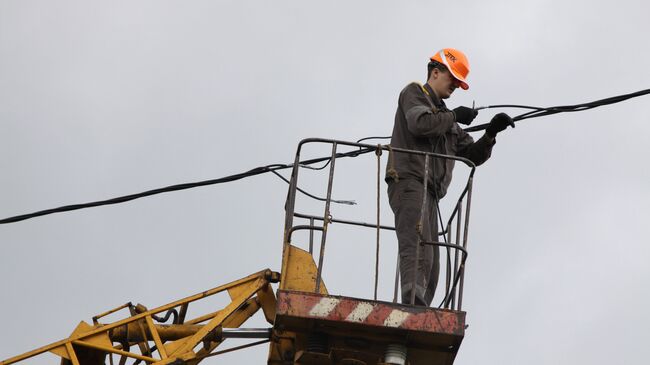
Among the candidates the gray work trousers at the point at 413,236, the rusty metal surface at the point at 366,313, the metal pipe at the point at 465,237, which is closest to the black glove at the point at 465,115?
the gray work trousers at the point at 413,236

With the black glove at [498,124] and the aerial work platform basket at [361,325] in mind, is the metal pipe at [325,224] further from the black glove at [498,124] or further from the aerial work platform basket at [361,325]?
the black glove at [498,124]

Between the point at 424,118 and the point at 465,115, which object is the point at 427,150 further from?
the point at 465,115

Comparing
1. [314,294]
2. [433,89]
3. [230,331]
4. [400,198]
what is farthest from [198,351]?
[433,89]

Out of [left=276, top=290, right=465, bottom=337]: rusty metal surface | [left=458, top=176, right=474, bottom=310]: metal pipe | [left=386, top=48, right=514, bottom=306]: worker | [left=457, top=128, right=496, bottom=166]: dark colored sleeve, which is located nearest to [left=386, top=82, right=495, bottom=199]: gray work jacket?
[left=386, top=48, right=514, bottom=306]: worker

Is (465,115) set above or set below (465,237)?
above

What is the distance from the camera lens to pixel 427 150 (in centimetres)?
1161

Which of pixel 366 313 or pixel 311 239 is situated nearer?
pixel 366 313

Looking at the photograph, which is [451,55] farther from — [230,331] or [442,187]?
[230,331]

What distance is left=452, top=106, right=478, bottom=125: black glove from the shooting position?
40.3 ft

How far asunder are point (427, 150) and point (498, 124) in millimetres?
851

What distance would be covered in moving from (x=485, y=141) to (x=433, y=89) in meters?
0.71

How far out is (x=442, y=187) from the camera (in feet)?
37.9

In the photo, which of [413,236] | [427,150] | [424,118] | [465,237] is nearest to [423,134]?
[424,118]

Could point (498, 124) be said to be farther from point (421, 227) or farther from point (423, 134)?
point (421, 227)
